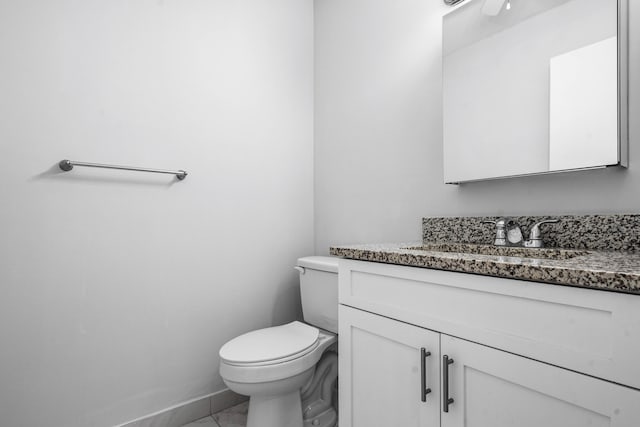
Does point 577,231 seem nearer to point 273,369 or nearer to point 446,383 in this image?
point 446,383

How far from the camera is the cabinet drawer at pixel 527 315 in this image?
2.14 ft

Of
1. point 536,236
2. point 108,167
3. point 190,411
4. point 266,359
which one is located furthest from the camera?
point 190,411

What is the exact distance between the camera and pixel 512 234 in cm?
125

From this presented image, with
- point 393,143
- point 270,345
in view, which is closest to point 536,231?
point 393,143

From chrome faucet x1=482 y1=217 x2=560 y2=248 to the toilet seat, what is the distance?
2.71ft

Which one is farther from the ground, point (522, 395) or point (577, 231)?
point (577, 231)

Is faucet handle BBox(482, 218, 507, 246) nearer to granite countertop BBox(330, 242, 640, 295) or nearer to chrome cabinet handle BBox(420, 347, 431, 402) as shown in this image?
granite countertop BBox(330, 242, 640, 295)

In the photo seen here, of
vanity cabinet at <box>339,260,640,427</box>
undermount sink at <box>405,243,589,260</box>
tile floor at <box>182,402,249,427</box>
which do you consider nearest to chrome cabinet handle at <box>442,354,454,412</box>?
vanity cabinet at <box>339,260,640,427</box>

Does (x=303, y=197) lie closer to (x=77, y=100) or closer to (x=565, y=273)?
(x=77, y=100)

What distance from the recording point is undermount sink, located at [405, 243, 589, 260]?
1076 millimetres

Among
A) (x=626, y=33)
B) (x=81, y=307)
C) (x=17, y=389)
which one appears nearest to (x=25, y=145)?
(x=81, y=307)

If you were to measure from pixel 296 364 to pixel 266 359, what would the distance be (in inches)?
5.0

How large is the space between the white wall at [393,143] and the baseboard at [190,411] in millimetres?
931

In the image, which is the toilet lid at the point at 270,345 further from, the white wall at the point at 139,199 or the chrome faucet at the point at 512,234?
the chrome faucet at the point at 512,234
